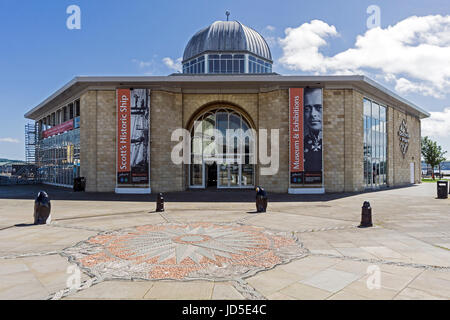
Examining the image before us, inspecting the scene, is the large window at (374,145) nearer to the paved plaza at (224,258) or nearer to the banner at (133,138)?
the paved plaza at (224,258)

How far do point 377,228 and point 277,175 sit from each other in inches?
470

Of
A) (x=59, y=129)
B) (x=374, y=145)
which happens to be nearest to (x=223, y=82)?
(x=374, y=145)

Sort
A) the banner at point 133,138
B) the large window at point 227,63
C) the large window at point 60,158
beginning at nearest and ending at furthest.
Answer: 1. the banner at point 133,138
2. the large window at point 60,158
3. the large window at point 227,63

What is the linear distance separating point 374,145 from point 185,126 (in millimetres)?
17104

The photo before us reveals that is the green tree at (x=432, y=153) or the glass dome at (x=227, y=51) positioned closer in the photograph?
the glass dome at (x=227, y=51)

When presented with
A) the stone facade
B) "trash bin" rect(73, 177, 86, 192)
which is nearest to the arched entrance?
the stone facade

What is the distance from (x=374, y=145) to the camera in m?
24.1

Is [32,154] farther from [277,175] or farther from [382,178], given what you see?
[382,178]

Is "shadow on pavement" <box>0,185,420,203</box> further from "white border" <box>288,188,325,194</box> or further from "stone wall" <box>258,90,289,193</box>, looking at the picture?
"stone wall" <box>258,90,289,193</box>

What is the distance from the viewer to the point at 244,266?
516 centimetres

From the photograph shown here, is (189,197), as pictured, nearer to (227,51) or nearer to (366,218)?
(366,218)

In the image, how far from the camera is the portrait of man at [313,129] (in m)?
19.8

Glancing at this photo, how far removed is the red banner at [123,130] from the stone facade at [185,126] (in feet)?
2.62

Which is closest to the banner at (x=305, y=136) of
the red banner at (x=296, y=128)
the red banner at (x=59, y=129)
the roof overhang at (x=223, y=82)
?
the red banner at (x=296, y=128)
